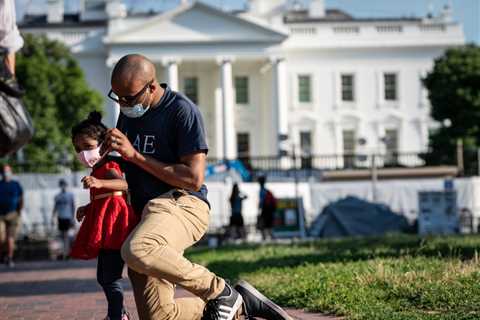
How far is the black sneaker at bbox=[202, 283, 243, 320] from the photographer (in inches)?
235

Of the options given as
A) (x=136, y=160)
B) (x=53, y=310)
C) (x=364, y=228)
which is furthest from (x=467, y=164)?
(x=136, y=160)

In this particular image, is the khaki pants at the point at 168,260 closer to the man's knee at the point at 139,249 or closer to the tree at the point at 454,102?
the man's knee at the point at 139,249

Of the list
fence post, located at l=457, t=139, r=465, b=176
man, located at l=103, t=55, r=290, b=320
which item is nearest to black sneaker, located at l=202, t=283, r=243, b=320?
man, located at l=103, t=55, r=290, b=320

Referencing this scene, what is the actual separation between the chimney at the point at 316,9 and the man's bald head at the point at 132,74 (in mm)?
71659

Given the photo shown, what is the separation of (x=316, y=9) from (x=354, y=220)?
169ft

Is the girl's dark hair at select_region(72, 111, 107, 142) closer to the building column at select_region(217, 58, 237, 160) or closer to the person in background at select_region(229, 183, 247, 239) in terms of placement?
the person in background at select_region(229, 183, 247, 239)

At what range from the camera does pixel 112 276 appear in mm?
6445

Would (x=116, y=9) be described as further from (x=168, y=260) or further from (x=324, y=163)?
(x=168, y=260)

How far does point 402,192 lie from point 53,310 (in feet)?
82.5

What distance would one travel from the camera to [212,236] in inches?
1016

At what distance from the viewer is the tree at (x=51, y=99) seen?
2002 inches

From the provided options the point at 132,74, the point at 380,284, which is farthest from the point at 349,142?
the point at 132,74

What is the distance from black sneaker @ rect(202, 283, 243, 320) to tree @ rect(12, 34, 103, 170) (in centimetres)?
4471

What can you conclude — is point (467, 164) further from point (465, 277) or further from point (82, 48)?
point (465, 277)
